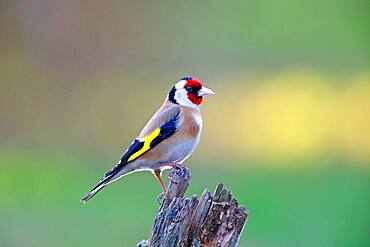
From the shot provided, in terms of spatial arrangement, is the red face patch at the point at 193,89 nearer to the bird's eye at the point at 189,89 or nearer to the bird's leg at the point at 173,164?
the bird's eye at the point at 189,89

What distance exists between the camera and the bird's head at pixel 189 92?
9.18 feet

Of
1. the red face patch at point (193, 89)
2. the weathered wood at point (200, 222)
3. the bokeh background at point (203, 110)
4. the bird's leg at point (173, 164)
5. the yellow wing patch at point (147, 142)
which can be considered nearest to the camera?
the weathered wood at point (200, 222)

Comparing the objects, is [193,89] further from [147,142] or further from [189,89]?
[147,142]

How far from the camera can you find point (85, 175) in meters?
5.13

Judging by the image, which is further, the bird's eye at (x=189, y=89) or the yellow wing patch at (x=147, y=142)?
the bird's eye at (x=189, y=89)

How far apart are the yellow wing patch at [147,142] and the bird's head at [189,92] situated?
18 centimetres

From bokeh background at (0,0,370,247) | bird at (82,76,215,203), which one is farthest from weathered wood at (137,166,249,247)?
bokeh background at (0,0,370,247)

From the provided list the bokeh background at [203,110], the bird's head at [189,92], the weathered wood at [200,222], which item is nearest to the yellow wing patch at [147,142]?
the bird's head at [189,92]

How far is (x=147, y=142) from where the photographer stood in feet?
8.79

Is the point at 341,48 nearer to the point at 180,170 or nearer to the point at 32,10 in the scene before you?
the point at 32,10

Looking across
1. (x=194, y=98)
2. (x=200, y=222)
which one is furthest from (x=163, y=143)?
(x=200, y=222)

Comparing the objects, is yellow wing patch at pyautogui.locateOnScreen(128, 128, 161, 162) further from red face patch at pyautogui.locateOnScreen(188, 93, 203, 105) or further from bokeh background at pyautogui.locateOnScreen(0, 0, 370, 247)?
bokeh background at pyautogui.locateOnScreen(0, 0, 370, 247)

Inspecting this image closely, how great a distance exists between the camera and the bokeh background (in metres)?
4.75

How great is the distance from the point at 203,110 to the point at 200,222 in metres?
3.17
